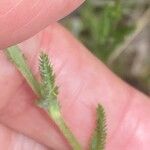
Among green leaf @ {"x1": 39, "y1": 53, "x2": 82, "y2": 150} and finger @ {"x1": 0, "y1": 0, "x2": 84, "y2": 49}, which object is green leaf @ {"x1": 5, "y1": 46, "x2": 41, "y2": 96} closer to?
green leaf @ {"x1": 39, "y1": 53, "x2": 82, "y2": 150}

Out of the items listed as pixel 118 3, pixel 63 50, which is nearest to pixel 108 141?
pixel 63 50

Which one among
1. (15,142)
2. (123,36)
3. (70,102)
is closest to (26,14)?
(70,102)

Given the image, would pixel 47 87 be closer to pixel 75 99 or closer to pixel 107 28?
pixel 75 99

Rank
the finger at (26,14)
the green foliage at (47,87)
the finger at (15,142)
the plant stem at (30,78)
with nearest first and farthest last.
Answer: the finger at (26,14) < the green foliage at (47,87) < the plant stem at (30,78) < the finger at (15,142)

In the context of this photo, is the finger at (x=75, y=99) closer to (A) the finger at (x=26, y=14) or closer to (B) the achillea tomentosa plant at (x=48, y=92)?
(B) the achillea tomentosa plant at (x=48, y=92)

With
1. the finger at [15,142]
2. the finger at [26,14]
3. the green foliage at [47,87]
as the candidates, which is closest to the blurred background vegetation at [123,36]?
the finger at [15,142]
